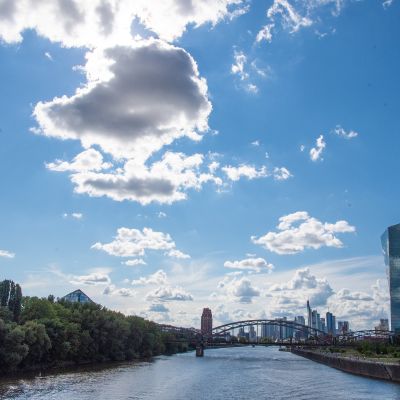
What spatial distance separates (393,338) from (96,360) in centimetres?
12242

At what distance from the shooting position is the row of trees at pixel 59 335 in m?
60.4

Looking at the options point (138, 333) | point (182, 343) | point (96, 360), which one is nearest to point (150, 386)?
point (96, 360)

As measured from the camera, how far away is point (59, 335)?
252ft

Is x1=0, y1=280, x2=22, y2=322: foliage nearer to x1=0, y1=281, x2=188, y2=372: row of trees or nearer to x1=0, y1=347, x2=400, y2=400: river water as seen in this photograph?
x1=0, y1=281, x2=188, y2=372: row of trees

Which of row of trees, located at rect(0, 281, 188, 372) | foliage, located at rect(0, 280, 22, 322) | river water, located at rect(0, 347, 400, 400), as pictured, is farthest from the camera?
foliage, located at rect(0, 280, 22, 322)

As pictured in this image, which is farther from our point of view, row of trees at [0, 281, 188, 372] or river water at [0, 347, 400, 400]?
row of trees at [0, 281, 188, 372]

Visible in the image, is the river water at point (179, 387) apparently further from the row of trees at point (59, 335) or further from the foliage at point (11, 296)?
the foliage at point (11, 296)

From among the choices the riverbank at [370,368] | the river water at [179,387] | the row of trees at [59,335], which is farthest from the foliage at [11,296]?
the riverbank at [370,368]

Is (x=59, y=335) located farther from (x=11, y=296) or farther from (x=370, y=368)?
(x=370, y=368)

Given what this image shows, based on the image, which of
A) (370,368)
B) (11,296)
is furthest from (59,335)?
(370,368)

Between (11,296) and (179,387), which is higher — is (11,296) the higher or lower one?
the higher one

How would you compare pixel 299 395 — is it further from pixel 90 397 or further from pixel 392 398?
pixel 90 397

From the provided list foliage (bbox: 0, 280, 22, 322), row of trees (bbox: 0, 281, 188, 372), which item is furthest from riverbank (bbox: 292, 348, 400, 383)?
foliage (bbox: 0, 280, 22, 322)

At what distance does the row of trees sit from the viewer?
198ft
